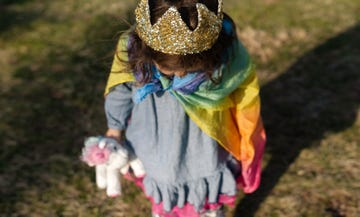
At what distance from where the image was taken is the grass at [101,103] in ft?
8.96

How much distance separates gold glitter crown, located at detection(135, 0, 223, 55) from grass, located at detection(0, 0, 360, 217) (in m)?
0.51

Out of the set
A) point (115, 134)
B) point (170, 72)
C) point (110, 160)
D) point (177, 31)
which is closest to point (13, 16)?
point (115, 134)

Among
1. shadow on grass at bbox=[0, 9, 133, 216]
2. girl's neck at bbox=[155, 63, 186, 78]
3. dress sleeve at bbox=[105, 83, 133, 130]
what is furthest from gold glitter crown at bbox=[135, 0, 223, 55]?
shadow on grass at bbox=[0, 9, 133, 216]

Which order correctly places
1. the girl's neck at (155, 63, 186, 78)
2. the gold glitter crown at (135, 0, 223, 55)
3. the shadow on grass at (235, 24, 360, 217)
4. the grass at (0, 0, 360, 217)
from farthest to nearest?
1. the shadow on grass at (235, 24, 360, 217)
2. the grass at (0, 0, 360, 217)
3. the girl's neck at (155, 63, 186, 78)
4. the gold glitter crown at (135, 0, 223, 55)

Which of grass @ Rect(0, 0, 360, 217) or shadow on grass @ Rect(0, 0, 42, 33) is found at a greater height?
shadow on grass @ Rect(0, 0, 42, 33)

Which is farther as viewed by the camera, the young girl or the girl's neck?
the girl's neck

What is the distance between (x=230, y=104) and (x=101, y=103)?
1396 mm

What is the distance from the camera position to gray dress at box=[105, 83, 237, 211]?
82.0 inches

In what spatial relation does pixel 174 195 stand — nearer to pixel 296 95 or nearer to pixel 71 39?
pixel 296 95

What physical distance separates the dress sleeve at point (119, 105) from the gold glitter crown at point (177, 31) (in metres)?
0.35

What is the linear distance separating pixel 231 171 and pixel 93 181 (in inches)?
33.4

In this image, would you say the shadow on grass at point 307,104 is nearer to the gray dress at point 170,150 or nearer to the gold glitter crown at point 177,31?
the gray dress at point 170,150

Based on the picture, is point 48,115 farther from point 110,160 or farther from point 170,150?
point 170,150

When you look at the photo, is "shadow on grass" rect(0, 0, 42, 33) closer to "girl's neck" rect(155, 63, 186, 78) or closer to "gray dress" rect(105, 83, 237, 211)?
"gray dress" rect(105, 83, 237, 211)
